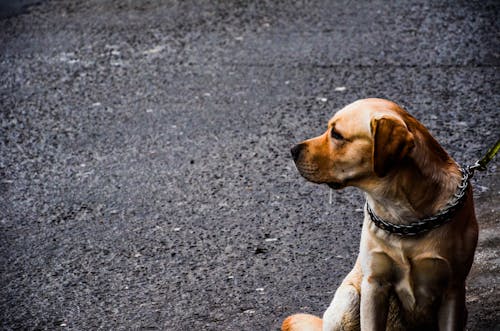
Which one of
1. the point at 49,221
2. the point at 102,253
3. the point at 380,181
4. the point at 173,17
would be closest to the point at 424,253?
the point at 380,181

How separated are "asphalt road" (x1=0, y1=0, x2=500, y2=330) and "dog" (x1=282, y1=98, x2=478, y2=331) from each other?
0.93 meters

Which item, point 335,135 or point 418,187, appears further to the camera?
point 335,135

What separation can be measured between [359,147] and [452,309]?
2.23 feet

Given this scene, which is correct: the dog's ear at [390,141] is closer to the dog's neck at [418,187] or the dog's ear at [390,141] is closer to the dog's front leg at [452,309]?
the dog's neck at [418,187]

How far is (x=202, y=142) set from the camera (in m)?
6.04

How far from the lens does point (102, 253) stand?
190 inches

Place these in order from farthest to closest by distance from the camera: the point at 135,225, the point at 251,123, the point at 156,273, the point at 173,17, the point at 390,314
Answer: the point at 173,17
the point at 251,123
the point at 135,225
the point at 156,273
the point at 390,314

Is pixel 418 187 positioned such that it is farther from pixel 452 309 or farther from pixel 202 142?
pixel 202 142

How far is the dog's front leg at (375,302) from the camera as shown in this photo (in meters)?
3.14

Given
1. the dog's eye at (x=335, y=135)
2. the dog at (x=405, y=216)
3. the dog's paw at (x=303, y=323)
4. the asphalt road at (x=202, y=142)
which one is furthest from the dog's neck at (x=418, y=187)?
the asphalt road at (x=202, y=142)

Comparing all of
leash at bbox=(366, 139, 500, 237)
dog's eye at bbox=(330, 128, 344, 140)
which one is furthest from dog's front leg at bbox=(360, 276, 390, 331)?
dog's eye at bbox=(330, 128, 344, 140)

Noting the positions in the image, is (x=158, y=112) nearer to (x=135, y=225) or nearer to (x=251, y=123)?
(x=251, y=123)

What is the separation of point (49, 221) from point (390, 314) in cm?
263

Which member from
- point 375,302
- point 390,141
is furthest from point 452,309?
point 390,141
